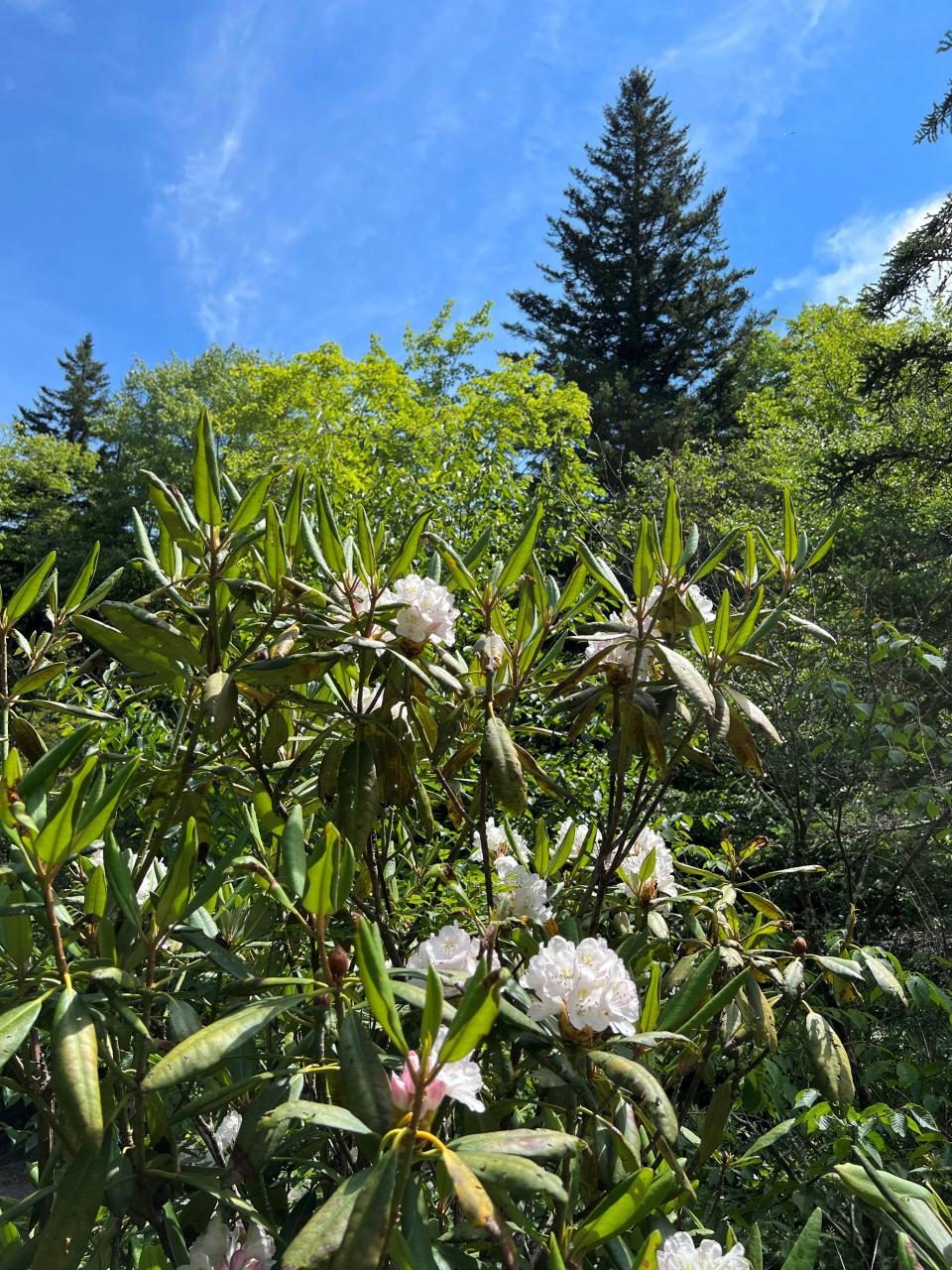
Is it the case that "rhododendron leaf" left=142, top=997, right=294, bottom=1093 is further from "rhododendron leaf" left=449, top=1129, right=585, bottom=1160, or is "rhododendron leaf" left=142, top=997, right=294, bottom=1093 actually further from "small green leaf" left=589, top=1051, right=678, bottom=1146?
"small green leaf" left=589, top=1051, right=678, bottom=1146

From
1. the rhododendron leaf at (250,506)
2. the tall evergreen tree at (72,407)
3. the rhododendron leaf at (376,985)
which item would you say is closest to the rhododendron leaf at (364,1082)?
the rhododendron leaf at (376,985)

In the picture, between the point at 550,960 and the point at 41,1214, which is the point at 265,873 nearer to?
the point at 550,960

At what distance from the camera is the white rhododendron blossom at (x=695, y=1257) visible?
0.81 metres

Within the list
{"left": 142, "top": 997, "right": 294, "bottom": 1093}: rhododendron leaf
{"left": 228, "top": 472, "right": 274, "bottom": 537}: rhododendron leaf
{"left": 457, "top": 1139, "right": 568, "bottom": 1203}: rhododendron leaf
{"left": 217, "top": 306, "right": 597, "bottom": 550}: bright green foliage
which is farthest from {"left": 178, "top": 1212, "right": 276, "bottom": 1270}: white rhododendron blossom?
{"left": 217, "top": 306, "right": 597, "bottom": 550}: bright green foliage

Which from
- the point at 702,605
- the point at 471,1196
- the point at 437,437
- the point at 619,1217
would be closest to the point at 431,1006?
the point at 471,1196

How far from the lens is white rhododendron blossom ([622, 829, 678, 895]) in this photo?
1492 mm

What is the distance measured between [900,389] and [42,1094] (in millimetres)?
9589

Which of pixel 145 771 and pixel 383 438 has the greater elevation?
pixel 383 438

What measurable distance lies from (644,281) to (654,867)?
76.1ft

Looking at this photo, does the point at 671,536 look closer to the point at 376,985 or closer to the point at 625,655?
the point at 625,655

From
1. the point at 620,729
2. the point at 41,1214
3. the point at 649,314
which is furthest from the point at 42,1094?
the point at 649,314

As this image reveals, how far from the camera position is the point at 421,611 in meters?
1.20

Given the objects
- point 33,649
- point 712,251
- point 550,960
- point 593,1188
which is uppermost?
point 712,251

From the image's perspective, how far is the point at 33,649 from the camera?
1437mm
